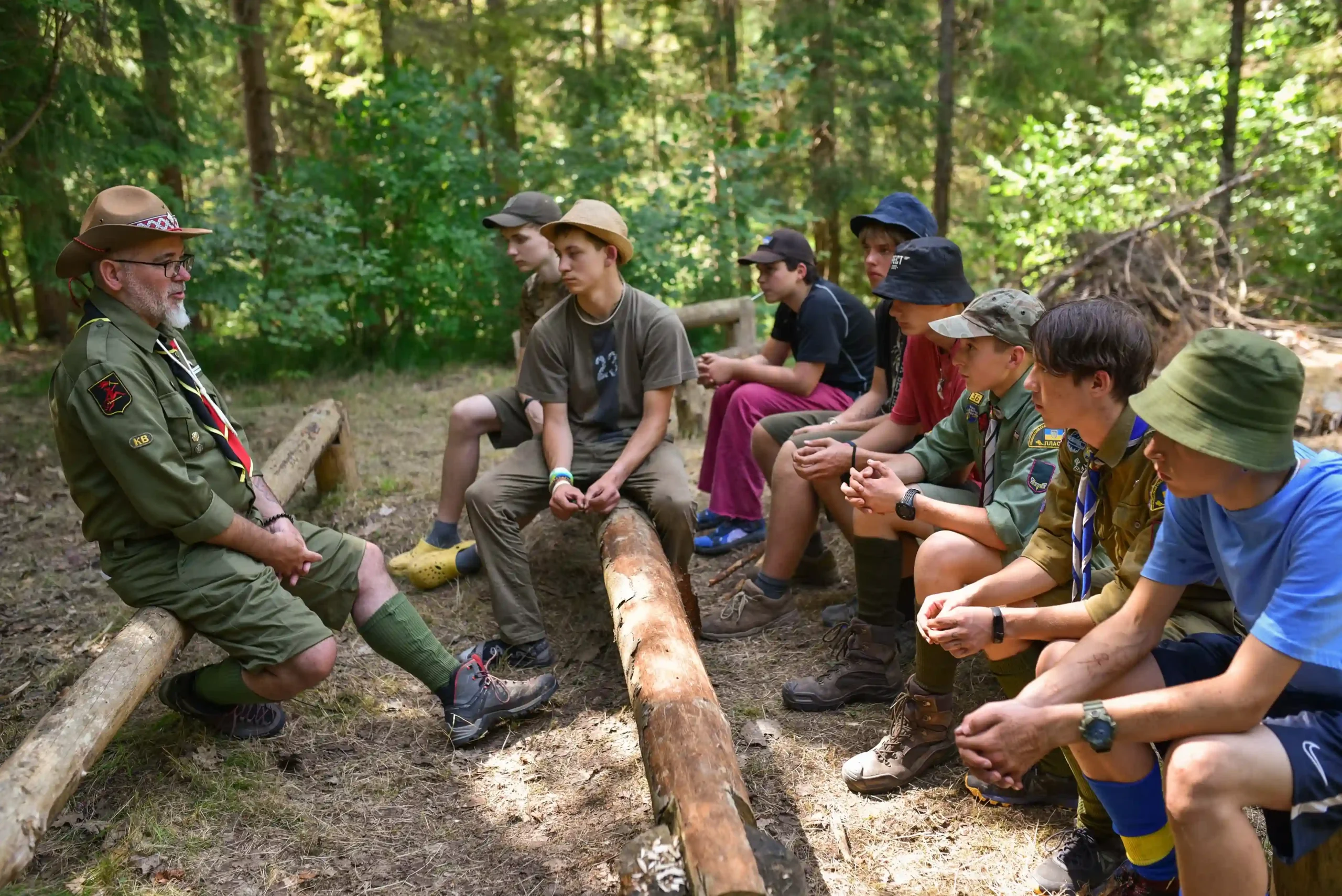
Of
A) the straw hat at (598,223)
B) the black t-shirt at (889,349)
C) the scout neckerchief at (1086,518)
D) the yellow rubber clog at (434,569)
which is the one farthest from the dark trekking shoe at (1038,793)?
the yellow rubber clog at (434,569)

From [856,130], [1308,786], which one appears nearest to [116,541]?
[1308,786]

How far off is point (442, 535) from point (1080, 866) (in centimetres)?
316

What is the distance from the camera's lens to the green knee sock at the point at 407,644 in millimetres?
3379

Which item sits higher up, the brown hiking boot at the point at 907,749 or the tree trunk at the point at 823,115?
the tree trunk at the point at 823,115

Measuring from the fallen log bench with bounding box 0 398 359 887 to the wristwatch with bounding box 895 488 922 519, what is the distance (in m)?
2.31

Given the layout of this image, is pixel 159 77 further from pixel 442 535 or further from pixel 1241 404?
pixel 1241 404

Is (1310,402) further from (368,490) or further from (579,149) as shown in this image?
(579,149)

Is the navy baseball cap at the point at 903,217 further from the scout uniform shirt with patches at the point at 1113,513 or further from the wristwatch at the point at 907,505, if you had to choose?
the scout uniform shirt with patches at the point at 1113,513

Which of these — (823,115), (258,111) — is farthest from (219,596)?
(823,115)

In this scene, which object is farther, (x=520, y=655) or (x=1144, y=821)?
(x=520, y=655)

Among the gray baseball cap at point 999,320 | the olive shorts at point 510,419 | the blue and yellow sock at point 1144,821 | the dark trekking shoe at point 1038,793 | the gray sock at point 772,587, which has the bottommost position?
the dark trekking shoe at point 1038,793

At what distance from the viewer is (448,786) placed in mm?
3152

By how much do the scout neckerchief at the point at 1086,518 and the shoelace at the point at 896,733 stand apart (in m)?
0.72

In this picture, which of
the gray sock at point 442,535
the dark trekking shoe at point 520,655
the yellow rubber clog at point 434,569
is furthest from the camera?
the gray sock at point 442,535
